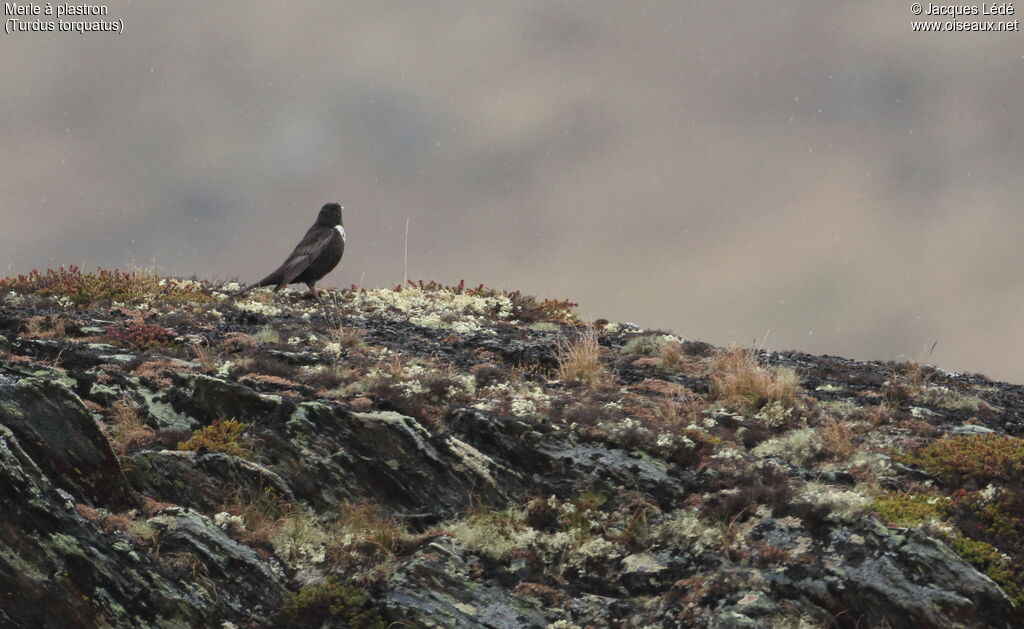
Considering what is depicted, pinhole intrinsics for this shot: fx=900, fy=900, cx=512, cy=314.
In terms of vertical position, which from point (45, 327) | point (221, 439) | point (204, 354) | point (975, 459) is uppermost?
point (975, 459)

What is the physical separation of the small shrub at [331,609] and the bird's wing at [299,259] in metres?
12.1

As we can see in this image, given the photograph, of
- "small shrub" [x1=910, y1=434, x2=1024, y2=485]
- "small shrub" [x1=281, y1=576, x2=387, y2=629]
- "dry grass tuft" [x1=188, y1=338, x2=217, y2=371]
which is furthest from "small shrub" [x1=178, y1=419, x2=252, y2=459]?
"small shrub" [x1=910, y1=434, x2=1024, y2=485]

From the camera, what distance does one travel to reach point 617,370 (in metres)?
14.1

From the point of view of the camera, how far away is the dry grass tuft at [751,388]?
1228 cm

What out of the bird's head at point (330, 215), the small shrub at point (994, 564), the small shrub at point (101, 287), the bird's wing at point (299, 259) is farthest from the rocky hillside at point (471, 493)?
the bird's head at point (330, 215)

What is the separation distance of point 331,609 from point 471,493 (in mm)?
2219

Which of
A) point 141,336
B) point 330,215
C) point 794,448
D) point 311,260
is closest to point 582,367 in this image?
point 794,448

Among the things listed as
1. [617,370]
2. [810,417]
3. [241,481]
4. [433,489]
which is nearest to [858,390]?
[810,417]

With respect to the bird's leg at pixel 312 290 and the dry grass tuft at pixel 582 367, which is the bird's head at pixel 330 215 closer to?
the bird's leg at pixel 312 290

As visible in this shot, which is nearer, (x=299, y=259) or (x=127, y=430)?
(x=127, y=430)

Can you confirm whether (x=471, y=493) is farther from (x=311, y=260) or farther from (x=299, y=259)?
(x=299, y=259)

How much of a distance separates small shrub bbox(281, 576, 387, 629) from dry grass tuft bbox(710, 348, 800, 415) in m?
6.15

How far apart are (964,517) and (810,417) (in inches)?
120

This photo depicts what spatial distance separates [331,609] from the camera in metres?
7.96
